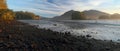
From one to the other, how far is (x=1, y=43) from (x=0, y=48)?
1037 mm

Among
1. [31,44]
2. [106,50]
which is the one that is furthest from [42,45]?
[106,50]

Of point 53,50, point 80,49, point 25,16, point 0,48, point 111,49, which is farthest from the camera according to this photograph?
point 25,16

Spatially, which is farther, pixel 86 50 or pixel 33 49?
pixel 86 50

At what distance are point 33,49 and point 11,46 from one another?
60.6 inches

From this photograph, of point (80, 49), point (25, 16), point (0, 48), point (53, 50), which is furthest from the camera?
point (25, 16)

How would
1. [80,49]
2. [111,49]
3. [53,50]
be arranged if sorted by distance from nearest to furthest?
[53,50] < [80,49] < [111,49]

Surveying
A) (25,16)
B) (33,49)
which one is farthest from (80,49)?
(25,16)

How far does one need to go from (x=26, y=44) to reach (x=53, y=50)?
2126mm

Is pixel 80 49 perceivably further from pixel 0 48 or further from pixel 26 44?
pixel 0 48

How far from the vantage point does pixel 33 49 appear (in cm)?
1420

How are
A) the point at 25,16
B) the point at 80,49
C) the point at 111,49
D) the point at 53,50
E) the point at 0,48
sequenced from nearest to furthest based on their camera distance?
the point at 0,48 < the point at 53,50 < the point at 80,49 < the point at 111,49 < the point at 25,16

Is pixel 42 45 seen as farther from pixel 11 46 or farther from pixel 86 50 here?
pixel 86 50

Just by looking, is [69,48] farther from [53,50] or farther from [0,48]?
[0,48]

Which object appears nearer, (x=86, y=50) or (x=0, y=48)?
(x=0, y=48)
